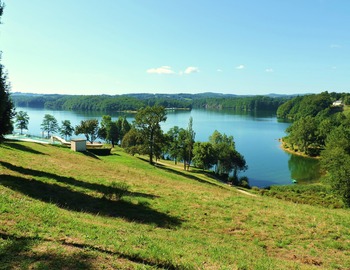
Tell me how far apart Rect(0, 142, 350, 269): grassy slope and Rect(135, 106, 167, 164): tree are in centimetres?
2186

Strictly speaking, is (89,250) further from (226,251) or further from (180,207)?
(180,207)

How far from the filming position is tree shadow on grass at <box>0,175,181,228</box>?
11.6 metres

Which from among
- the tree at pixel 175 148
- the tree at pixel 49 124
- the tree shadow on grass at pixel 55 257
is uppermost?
the tree shadow on grass at pixel 55 257

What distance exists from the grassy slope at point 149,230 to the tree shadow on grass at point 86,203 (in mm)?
45

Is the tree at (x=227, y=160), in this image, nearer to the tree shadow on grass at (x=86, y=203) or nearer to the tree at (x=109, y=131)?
the tree at (x=109, y=131)

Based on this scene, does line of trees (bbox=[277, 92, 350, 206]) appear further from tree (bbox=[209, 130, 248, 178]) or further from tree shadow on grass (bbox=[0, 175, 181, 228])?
tree shadow on grass (bbox=[0, 175, 181, 228])

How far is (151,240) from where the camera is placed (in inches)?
333

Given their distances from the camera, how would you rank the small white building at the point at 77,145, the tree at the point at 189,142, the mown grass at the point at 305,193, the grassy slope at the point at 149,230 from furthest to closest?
1. the tree at the point at 189,142
2. the small white building at the point at 77,145
3. the mown grass at the point at 305,193
4. the grassy slope at the point at 149,230

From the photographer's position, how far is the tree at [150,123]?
38094 mm

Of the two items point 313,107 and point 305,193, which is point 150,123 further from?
point 313,107

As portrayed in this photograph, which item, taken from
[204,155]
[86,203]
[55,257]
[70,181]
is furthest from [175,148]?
[55,257]

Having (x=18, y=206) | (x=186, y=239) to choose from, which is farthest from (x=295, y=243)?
(x=18, y=206)

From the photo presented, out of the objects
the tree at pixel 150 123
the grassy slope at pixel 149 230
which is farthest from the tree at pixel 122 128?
the grassy slope at pixel 149 230

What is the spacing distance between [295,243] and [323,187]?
3656cm
